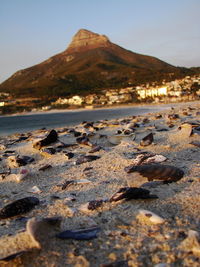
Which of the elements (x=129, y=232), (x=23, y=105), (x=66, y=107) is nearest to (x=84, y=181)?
(x=129, y=232)

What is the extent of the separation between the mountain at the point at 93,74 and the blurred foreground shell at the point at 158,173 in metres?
88.1

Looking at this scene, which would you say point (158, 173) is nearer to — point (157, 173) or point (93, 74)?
Result: point (157, 173)

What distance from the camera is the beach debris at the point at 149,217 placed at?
8.27 feet

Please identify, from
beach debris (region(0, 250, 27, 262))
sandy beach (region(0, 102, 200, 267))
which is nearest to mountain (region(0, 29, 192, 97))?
sandy beach (region(0, 102, 200, 267))

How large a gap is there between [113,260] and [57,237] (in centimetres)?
57

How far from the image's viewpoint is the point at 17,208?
312cm

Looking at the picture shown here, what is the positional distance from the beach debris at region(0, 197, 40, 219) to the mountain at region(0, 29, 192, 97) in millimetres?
89227

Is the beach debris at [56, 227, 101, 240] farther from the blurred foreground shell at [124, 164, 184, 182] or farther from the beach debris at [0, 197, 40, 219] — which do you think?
the blurred foreground shell at [124, 164, 184, 182]

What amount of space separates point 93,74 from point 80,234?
121 metres

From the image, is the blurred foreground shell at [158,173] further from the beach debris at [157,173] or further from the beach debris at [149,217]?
the beach debris at [149,217]

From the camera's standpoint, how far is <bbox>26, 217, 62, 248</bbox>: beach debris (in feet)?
7.29

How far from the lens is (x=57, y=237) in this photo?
2326mm

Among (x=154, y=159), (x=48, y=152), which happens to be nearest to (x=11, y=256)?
(x=154, y=159)

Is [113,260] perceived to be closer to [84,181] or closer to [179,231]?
[179,231]
